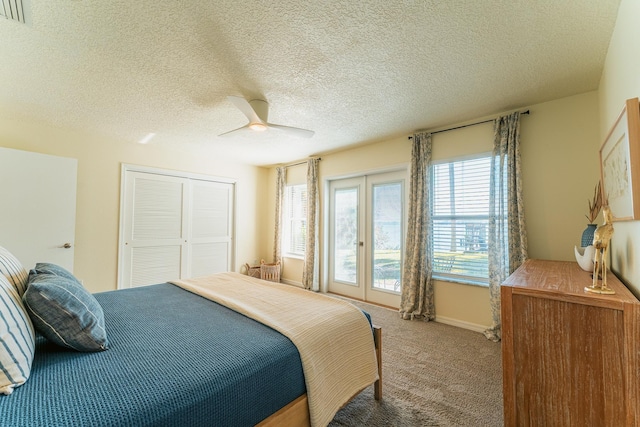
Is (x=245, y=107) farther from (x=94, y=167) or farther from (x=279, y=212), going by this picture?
(x=279, y=212)

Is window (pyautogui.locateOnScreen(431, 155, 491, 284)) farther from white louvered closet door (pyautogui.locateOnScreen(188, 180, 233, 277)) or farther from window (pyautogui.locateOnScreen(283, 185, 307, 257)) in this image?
white louvered closet door (pyautogui.locateOnScreen(188, 180, 233, 277))

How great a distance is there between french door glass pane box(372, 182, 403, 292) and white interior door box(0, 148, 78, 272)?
3.98 meters

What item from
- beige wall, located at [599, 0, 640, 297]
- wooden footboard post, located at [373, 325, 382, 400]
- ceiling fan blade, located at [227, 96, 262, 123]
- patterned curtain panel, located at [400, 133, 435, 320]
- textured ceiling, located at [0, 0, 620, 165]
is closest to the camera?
beige wall, located at [599, 0, 640, 297]

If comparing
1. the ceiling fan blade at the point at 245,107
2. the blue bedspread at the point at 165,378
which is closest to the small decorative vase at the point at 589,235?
the blue bedspread at the point at 165,378

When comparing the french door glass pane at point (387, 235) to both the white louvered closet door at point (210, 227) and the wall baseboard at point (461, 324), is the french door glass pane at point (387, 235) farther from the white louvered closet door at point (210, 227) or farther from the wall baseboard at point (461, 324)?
the white louvered closet door at point (210, 227)

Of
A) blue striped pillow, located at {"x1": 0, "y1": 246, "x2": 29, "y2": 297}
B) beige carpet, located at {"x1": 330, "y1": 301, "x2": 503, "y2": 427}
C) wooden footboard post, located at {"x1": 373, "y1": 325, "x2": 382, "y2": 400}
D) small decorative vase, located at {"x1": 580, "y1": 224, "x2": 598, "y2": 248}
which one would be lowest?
beige carpet, located at {"x1": 330, "y1": 301, "x2": 503, "y2": 427}

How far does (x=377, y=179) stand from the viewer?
3996 millimetres

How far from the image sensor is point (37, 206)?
2.89 metres

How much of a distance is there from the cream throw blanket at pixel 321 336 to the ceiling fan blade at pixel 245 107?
1.60m

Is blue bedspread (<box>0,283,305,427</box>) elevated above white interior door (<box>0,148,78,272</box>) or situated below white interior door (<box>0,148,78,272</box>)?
below

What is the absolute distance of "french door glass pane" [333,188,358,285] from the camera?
429cm

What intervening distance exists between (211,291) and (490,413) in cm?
220

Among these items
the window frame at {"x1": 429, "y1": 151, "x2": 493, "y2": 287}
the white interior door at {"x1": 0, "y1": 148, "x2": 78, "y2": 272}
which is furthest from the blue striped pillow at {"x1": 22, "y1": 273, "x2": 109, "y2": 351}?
the window frame at {"x1": 429, "y1": 151, "x2": 493, "y2": 287}

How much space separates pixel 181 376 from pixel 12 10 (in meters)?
2.19
